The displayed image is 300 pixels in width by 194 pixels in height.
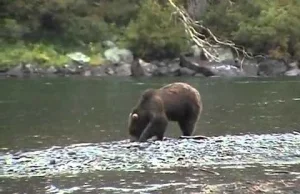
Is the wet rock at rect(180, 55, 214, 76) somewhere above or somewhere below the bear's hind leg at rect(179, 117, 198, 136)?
below

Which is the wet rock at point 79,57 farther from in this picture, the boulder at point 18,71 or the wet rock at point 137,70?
the boulder at point 18,71

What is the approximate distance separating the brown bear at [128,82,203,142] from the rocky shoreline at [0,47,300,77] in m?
33.7

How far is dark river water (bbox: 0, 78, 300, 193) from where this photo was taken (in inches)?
499

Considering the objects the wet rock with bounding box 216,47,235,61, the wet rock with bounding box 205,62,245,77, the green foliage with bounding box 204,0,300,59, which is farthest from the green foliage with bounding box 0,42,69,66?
the green foliage with bounding box 204,0,300,59

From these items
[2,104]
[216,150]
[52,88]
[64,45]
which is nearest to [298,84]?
[52,88]

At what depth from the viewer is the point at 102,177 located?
43.1ft

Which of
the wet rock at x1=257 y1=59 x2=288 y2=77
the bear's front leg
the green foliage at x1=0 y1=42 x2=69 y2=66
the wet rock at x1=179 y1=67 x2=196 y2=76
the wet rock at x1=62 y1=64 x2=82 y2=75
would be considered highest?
the bear's front leg

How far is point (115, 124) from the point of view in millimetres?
22547

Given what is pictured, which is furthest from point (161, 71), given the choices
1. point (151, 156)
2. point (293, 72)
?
point (151, 156)

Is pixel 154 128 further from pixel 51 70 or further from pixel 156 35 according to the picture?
pixel 156 35

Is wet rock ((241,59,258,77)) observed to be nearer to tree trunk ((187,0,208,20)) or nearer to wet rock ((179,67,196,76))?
wet rock ((179,67,196,76))

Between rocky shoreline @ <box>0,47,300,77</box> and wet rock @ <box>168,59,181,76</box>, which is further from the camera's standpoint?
wet rock @ <box>168,59,181,76</box>

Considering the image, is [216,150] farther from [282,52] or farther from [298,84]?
[282,52]

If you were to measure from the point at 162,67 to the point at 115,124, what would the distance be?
3196cm
